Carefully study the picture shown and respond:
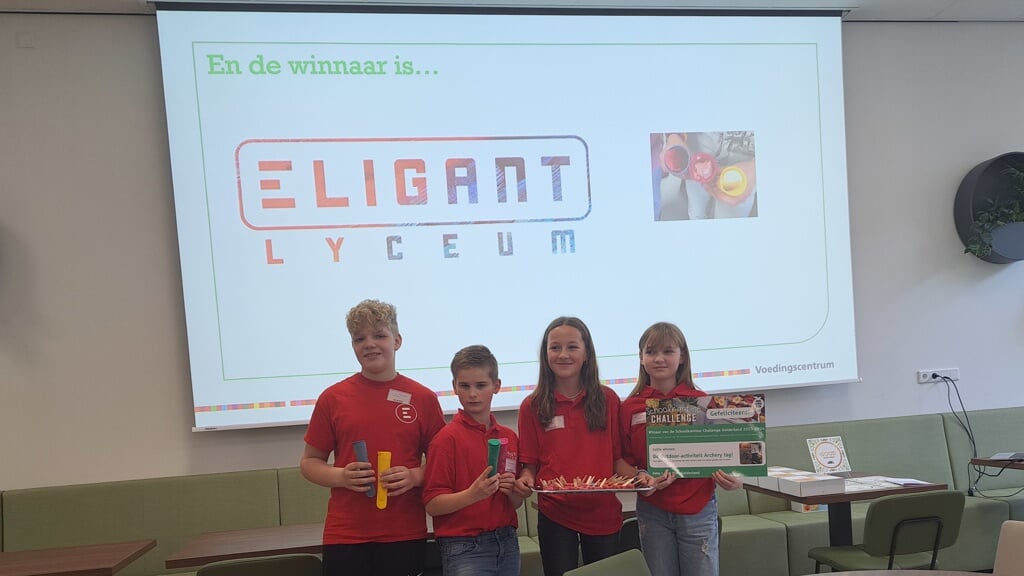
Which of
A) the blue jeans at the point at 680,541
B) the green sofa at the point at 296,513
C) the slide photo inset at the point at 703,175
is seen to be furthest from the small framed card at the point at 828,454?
the blue jeans at the point at 680,541

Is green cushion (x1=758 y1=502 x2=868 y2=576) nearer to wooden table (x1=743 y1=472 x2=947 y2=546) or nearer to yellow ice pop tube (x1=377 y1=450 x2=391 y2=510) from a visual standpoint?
wooden table (x1=743 y1=472 x2=947 y2=546)

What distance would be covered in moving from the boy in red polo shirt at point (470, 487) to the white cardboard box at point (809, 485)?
146 centimetres

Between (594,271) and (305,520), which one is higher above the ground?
(594,271)

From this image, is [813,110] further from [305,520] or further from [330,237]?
[305,520]

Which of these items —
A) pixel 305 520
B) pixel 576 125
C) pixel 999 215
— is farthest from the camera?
pixel 999 215

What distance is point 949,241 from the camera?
5.11 metres

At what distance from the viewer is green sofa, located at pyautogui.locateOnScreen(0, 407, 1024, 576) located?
156 inches

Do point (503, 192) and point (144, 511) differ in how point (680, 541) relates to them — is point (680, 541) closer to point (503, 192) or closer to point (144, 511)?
point (503, 192)

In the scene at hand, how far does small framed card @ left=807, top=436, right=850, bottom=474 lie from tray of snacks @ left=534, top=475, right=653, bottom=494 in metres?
2.44

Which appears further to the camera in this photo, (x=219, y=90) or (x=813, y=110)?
(x=813, y=110)

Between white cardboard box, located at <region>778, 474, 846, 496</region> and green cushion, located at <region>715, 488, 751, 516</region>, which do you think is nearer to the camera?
white cardboard box, located at <region>778, 474, 846, 496</region>

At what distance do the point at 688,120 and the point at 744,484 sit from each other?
6.87 feet

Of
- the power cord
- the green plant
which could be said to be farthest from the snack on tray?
the green plant

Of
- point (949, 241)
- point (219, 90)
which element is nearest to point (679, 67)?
point (949, 241)
